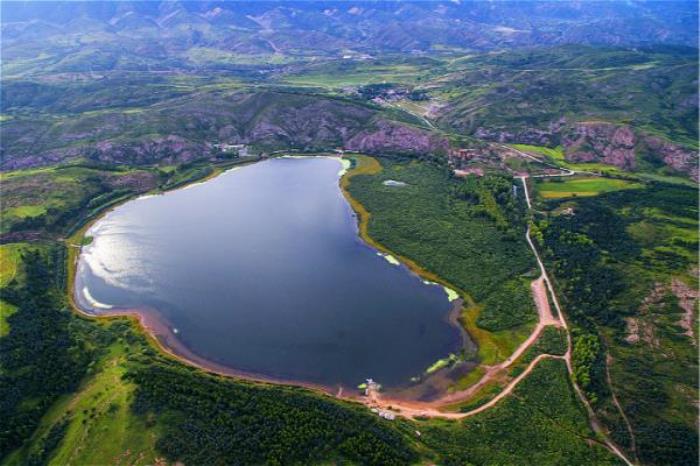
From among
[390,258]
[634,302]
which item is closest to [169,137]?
[390,258]

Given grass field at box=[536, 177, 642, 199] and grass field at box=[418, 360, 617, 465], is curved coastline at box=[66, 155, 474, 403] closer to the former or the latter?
grass field at box=[418, 360, 617, 465]

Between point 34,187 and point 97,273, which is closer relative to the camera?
point 97,273

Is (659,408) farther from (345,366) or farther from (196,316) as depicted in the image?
(196,316)

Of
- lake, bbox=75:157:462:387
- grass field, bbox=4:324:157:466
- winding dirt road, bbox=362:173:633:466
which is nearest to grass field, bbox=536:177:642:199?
winding dirt road, bbox=362:173:633:466

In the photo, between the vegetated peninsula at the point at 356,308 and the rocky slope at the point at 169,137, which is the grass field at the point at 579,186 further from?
the rocky slope at the point at 169,137

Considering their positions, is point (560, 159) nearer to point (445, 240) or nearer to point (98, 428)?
point (445, 240)

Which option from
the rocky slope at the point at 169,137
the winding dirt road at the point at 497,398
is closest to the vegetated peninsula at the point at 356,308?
the winding dirt road at the point at 497,398

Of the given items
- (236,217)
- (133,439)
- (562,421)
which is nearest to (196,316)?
(133,439)
